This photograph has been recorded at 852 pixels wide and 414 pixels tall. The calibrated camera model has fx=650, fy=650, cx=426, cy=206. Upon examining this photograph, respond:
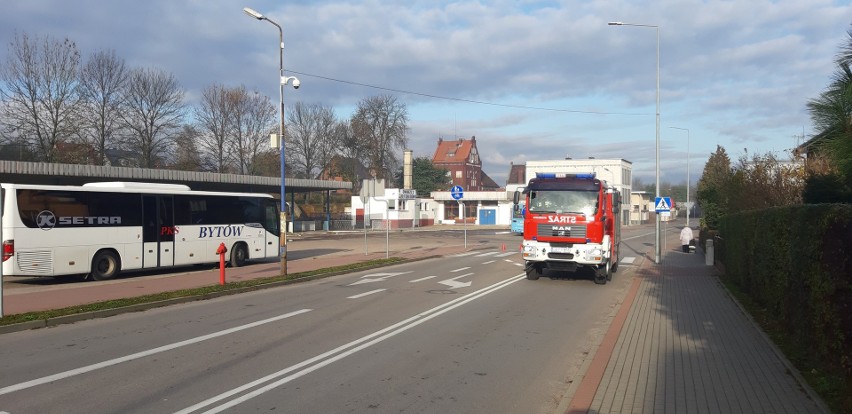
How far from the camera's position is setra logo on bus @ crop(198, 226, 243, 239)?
71.5 ft

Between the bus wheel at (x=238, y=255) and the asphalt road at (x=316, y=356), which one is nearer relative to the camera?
the asphalt road at (x=316, y=356)

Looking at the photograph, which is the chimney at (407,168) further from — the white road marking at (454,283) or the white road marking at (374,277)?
the white road marking at (454,283)

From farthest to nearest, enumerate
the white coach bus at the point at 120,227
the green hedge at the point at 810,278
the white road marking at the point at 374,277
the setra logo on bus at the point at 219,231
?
1. the setra logo on bus at the point at 219,231
2. the white road marking at the point at 374,277
3. the white coach bus at the point at 120,227
4. the green hedge at the point at 810,278

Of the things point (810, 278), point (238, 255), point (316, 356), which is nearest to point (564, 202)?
point (810, 278)

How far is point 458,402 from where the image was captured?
21.8 feet

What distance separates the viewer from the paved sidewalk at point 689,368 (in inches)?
254

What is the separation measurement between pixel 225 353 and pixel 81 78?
42698 mm

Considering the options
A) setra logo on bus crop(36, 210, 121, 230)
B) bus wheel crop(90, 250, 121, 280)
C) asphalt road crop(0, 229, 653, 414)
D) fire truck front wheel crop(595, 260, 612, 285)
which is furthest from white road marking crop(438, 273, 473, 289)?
setra logo on bus crop(36, 210, 121, 230)

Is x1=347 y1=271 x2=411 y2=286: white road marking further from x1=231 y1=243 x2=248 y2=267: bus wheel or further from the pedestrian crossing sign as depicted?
the pedestrian crossing sign

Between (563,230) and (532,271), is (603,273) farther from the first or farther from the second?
(532,271)

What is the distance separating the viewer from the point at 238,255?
23.6 metres

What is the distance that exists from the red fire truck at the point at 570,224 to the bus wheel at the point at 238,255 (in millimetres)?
10959

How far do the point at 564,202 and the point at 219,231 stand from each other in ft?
39.2

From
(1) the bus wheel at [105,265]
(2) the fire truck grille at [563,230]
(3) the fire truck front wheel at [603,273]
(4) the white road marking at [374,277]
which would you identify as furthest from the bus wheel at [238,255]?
(3) the fire truck front wheel at [603,273]
